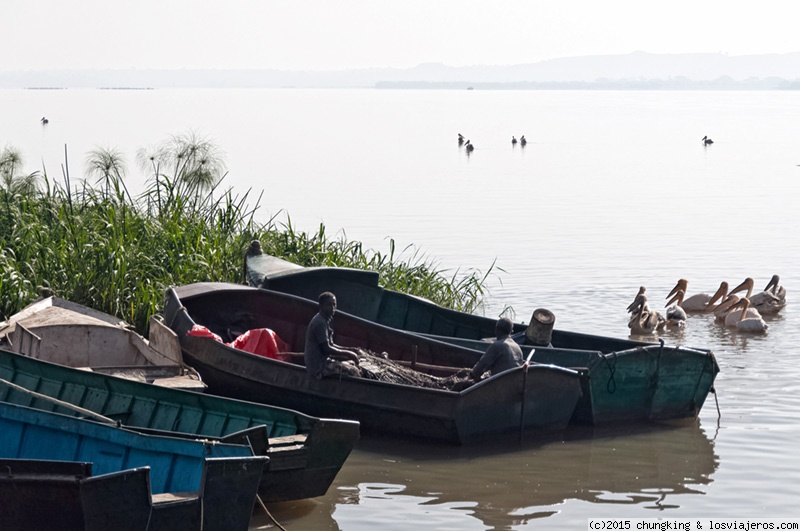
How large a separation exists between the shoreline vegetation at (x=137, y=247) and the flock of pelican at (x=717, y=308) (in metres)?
2.90

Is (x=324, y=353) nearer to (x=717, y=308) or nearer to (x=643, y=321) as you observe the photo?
(x=643, y=321)

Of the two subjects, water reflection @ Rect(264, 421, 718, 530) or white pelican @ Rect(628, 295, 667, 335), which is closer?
water reflection @ Rect(264, 421, 718, 530)

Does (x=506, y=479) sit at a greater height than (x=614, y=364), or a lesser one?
lesser

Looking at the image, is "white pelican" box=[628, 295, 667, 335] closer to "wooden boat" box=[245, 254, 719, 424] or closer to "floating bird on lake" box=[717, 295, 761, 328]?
"floating bird on lake" box=[717, 295, 761, 328]

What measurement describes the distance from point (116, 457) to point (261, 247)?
931cm

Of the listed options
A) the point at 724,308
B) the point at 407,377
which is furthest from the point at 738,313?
the point at 407,377

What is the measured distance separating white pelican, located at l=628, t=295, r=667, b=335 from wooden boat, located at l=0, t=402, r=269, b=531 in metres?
12.1

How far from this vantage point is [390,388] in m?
13.0

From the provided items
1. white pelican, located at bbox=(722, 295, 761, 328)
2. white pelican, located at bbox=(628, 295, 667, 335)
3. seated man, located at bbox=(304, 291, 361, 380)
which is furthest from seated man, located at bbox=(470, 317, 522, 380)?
white pelican, located at bbox=(722, 295, 761, 328)

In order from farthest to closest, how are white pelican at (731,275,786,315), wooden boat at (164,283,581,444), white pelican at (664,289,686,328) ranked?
white pelican at (731,275,786,315) < white pelican at (664,289,686,328) < wooden boat at (164,283,581,444)

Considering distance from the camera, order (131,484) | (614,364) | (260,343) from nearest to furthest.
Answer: (131,484) < (614,364) < (260,343)

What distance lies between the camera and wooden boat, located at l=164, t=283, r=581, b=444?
1273 cm

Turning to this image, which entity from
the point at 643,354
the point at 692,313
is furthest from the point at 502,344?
the point at 692,313

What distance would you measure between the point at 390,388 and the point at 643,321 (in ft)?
28.0
